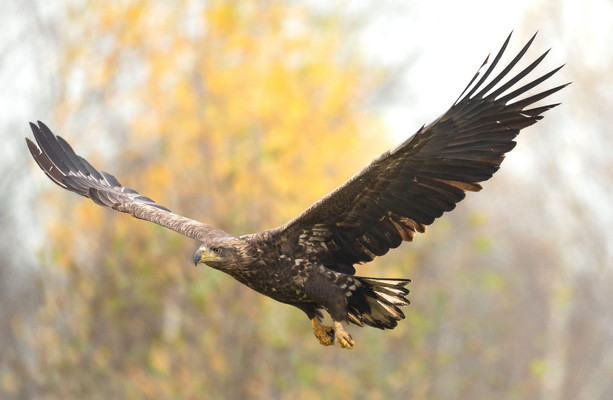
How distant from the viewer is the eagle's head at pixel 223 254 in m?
7.56

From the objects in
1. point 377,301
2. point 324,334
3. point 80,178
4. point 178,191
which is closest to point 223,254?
point 324,334

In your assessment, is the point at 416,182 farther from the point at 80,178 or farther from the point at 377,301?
the point at 80,178

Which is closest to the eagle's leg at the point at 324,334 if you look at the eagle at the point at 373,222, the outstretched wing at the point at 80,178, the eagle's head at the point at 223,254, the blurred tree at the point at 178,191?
the eagle at the point at 373,222

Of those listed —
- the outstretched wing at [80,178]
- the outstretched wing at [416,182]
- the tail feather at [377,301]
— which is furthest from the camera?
the outstretched wing at [80,178]

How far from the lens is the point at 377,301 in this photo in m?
7.86

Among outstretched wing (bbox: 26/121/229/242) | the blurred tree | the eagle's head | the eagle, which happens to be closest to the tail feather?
the eagle

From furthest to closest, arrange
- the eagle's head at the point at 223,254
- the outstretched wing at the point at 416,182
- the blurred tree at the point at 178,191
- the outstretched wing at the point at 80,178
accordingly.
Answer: the blurred tree at the point at 178,191 < the outstretched wing at the point at 80,178 < the eagle's head at the point at 223,254 < the outstretched wing at the point at 416,182

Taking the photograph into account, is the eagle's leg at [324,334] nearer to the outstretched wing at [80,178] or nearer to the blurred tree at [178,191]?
the outstretched wing at [80,178]

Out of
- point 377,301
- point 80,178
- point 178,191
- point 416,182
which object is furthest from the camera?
point 178,191

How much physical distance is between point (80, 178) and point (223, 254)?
7.38 ft

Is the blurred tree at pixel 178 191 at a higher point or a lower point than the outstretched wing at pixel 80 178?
higher

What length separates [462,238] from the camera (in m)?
23.4

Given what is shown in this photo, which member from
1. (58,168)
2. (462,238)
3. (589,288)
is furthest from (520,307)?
(58,168)

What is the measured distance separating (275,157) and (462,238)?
7.96 metres
